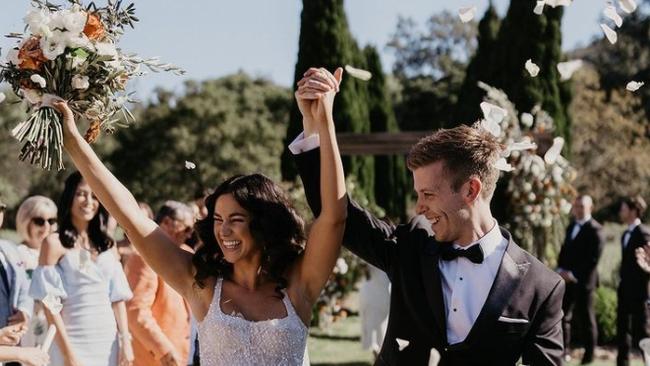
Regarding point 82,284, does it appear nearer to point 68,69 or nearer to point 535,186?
point 68,69

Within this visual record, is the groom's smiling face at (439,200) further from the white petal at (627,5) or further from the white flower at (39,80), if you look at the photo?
the white flower at (39,80)

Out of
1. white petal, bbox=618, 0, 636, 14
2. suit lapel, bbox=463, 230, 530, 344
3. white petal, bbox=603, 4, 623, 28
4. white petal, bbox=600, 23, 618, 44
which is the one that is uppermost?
white petal, bbox=618, 0, 636, 14

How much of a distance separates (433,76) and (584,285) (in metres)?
36.9

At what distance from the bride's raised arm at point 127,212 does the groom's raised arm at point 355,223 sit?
0.50 m

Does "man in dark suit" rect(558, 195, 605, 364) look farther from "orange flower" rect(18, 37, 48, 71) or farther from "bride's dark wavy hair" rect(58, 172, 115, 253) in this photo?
"orange flower" rect(18, 37, 48, 71)

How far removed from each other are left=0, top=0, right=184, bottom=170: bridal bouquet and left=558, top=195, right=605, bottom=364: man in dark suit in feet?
27.3

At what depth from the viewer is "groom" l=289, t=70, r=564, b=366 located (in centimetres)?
290

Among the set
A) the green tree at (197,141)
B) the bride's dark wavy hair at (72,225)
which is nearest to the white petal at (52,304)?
the bride's dark wavy hair at (72,225)

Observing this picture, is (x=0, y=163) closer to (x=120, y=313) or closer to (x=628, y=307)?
(x=628, y=307)

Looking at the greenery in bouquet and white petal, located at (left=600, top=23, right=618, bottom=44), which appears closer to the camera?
white petal, located at (left=600, top=23, right=618, bottom=44)

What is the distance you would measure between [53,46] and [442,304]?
1.46 meters

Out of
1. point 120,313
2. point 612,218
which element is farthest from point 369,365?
point 612,218

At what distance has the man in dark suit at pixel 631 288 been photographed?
9.73 m

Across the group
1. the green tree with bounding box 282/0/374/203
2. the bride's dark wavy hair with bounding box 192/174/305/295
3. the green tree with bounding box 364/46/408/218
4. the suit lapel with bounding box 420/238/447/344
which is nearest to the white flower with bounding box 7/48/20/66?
the bride's dark wavy hair with bounding box 192/174/305/295
